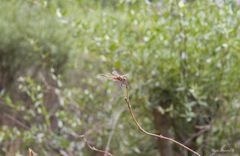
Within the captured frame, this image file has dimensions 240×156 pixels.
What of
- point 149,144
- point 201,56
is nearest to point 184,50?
point 201,56

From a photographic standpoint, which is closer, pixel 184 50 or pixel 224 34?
pixel 224 34

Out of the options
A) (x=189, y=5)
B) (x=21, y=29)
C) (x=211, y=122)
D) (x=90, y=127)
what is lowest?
(x=211, y=122)

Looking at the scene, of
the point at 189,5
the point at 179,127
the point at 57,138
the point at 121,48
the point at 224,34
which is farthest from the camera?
the point at 57,138

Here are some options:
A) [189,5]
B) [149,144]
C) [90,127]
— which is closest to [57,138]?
[90,127]

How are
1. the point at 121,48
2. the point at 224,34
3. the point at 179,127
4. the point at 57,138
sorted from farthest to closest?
the point at 57,138, the point at 179,127, the point at 121,48, the point at 224,34

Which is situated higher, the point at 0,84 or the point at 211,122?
the point at 0,84

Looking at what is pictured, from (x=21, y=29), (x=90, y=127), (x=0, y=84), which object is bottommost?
(x=90, y=127)

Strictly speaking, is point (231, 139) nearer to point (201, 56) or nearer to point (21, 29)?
point (201, 56)

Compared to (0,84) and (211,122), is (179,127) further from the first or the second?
(0,84)

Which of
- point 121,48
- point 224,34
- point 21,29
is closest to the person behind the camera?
point 224,34
